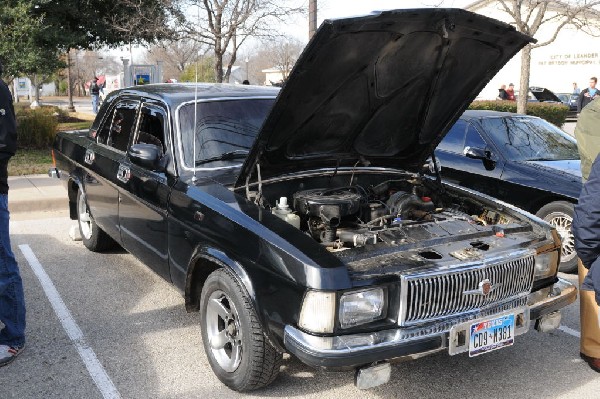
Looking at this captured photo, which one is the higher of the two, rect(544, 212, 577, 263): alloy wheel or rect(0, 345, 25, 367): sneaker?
rect(544, 212, 577, 263): alloy wheel

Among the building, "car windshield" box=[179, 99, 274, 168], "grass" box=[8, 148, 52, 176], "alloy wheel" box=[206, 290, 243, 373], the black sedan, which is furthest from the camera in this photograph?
the building

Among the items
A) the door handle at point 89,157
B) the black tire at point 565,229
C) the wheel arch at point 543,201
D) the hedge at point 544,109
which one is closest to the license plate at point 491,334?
the black tire at point 565,229

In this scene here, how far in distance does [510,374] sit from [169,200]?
8.42 feet

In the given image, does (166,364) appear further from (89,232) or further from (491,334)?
(89,232)

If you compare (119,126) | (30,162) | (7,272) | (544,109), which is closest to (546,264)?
(7,272)

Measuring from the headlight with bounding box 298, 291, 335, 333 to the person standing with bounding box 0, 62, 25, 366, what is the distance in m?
→ 2.11

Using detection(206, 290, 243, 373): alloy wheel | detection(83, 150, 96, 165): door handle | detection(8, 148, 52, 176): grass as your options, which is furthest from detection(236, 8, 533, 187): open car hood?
detection(8, 148, 52, 176): grass

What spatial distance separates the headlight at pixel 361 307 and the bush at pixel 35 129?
1217cm

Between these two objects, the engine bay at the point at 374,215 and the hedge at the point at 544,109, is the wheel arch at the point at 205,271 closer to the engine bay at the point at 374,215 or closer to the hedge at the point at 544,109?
the engine bay at the point at 374,215

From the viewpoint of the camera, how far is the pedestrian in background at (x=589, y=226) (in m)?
2.75

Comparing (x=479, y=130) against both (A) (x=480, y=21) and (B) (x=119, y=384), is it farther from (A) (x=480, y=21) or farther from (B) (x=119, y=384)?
(B) (x=119, y=384)

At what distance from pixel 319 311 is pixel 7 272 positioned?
220cm

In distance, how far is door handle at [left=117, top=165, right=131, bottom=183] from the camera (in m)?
4.68

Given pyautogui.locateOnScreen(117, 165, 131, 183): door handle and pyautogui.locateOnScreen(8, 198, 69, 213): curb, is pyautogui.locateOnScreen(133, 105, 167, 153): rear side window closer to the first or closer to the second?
pyautogui.locateOnScreen(117, 165, 131, 183): door handle
